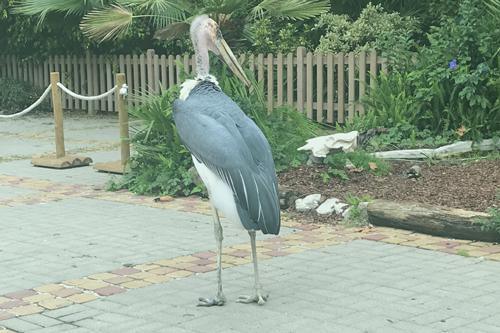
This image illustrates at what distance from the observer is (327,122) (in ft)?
45.7

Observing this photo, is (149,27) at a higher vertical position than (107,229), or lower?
higher

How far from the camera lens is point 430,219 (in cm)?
713

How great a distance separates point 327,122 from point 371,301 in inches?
343

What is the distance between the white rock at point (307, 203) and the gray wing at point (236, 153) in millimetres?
2785

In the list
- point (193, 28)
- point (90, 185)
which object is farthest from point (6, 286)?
point (90, 185)

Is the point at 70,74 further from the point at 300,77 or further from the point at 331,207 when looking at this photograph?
the point at 331,207

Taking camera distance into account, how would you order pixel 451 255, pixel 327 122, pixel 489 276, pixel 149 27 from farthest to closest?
pixel 149 27 → pixel 327 122 → pixel 451 255 → pixel 489 276

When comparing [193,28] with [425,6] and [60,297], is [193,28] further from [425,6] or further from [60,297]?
[425,6]

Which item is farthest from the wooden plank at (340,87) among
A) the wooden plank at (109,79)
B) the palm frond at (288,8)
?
the wooden plank at (109,79)

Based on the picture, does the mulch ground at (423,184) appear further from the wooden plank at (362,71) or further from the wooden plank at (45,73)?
the wooden plank at (45,73)

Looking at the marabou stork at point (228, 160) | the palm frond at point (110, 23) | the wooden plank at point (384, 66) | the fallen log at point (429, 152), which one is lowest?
the fallen log at point (429, 152)

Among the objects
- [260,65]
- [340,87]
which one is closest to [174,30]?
[340,87]

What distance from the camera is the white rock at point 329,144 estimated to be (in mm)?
9078

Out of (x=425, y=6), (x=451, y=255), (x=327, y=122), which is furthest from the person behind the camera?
(x=425, y=6)
